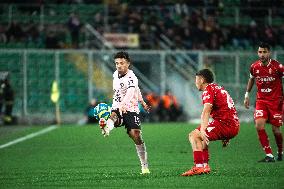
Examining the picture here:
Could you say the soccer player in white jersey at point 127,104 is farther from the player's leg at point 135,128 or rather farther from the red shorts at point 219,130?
the red shorts at point 219,130

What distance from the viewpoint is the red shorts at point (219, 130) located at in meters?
12.5

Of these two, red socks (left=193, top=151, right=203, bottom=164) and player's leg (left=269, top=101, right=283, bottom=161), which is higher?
player's leg (left=269, top=101, right=283, bottom=161)

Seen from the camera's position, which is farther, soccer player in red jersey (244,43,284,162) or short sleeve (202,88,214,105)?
soccer player in red jersey (244,43,284,162)

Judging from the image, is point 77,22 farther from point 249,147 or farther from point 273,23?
point 249,147

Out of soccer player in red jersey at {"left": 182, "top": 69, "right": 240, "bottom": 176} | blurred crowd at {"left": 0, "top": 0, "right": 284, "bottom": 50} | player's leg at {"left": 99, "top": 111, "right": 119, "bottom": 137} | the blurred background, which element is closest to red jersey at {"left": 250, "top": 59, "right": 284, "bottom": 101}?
soccer player in red jersey at {"left": 182, "top": 69, "right": 240, "bottom": 176}

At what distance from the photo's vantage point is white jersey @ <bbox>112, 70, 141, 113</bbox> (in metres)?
12.6

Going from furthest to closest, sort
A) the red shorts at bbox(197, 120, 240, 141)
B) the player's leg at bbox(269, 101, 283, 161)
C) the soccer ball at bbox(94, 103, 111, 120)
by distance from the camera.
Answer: the player's leg at bbox(269, 101, 283, 161) < the red shorts at bbox(197, 120, 240, 141) < the soccer ball at bbox(94, 103, 111, 120)

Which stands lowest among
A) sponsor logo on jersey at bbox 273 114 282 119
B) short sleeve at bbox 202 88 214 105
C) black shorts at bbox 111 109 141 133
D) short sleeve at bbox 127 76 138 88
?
black shorts at bbox 111 109 141 133

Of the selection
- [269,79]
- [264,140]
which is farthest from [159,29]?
[264,140]

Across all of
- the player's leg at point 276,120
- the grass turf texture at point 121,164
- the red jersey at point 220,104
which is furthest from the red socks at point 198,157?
the player's leg at point 276,120

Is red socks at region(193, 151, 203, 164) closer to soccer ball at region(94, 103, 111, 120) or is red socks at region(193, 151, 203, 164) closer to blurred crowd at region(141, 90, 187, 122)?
soccer ball at region(94, 103, 111, 120)

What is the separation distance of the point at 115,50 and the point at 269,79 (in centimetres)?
1843

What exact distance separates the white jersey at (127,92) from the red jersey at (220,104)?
1.13 m

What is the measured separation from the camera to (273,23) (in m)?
36.7
